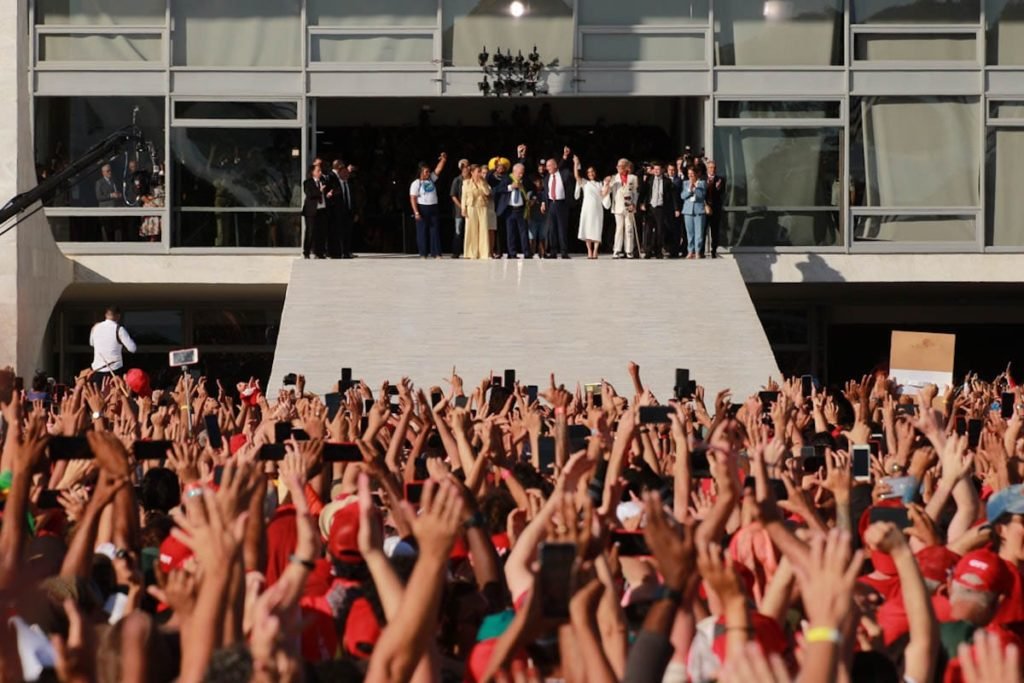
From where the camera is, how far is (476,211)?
2695 centimetres

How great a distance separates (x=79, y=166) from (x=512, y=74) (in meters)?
6.09

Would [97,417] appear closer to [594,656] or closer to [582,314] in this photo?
[594,656]

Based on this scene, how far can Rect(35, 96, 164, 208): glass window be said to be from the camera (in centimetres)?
2845

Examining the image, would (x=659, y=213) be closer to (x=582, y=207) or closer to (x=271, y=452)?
(x=582, y=207)

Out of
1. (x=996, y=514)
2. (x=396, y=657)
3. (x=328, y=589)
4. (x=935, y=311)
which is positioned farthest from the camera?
(x=935, y=311)

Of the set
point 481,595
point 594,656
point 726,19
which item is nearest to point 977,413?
point 481,595

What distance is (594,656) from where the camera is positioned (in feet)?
16.2

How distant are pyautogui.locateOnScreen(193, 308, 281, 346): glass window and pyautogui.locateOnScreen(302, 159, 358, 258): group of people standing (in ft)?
11.2

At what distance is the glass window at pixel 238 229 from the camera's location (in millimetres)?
28719

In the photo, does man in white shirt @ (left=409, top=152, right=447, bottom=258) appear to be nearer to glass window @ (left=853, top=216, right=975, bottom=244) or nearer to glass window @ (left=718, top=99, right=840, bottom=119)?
glass window @ (left=718, top=99, right=840, bottom=119)

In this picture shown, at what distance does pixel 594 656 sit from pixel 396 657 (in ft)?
1.63

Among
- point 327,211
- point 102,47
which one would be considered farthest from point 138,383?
point 102,47

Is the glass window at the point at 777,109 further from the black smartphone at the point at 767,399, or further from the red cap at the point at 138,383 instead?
the black smartphone at the point at 767,399

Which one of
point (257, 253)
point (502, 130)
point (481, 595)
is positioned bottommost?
point (481, 595)
